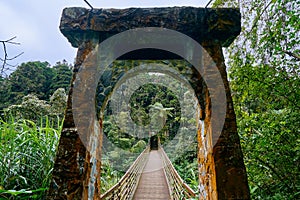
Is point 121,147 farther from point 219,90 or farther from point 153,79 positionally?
point 219,90

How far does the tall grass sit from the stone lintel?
2.64ft

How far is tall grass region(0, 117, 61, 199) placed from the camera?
1454 millimetres

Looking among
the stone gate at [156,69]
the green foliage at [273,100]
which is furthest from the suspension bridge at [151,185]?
the stone gate at [156,69]

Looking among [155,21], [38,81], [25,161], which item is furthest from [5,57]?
[38,81]

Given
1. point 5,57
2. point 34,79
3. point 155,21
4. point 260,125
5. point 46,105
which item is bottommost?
point 260,125

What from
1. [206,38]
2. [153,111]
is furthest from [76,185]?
[153,111]

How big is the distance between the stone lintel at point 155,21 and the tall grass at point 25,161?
0.81 metres

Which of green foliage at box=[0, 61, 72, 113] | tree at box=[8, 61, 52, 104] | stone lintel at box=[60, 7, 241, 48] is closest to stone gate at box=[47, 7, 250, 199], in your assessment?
stone lintel at box=[60, 7, 241, 48]

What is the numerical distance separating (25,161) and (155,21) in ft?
4.49

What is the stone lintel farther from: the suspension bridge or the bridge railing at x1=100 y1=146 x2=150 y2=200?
the suspension bridge

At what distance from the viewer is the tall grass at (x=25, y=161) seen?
1.45m

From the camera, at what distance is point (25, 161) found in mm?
1571

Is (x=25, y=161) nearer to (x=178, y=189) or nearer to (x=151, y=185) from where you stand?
(x=178, y=189)

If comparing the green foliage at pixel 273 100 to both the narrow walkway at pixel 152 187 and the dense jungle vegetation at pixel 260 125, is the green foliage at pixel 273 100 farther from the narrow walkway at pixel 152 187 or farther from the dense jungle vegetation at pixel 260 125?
the narrow walkway at pixel 152 187
